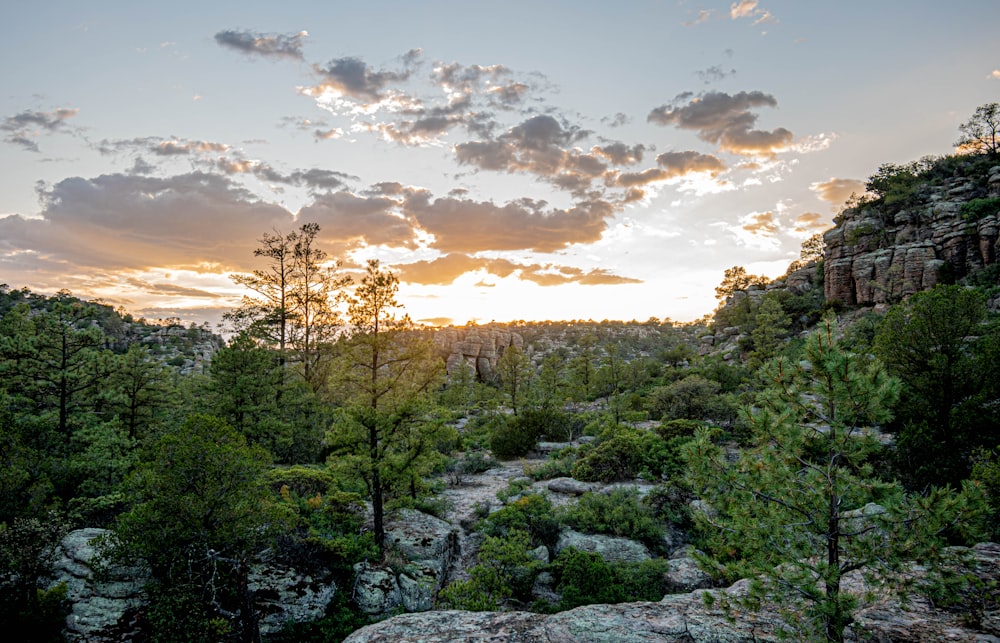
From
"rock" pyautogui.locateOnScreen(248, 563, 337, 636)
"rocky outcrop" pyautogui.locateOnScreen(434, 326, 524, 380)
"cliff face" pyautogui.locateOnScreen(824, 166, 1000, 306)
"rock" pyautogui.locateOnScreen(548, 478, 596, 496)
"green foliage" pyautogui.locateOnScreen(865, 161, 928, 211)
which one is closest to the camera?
"rock" pyautogui.locateOnScreen(248, 563, 337, 636)

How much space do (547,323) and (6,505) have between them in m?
143

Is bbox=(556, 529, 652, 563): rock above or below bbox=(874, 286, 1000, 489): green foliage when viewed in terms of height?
below

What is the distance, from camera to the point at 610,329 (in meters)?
127

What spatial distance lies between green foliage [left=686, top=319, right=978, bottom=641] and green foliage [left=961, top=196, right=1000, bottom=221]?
162ft

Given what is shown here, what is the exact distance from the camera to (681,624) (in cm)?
668

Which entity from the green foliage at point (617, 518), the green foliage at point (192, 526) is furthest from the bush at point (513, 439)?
the green foliage at point (192, 526)

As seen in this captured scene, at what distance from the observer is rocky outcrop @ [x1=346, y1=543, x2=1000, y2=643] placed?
19.4 ft

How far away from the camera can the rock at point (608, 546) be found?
46.9 feet

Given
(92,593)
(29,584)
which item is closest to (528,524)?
(92,593)

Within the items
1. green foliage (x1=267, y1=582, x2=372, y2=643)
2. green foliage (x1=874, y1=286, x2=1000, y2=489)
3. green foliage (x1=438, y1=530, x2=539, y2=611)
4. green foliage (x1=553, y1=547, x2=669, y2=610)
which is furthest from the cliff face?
green foliage (x1=267, y1=582, x2=372, y2=643)

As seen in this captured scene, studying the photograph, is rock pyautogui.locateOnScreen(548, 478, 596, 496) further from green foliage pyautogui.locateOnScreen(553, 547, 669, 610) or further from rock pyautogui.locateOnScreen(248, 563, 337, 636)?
rock pyautogui.locateOnScreen(248, 563, 337, 636)

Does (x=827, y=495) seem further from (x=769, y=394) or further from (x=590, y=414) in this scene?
(x=590, y=414)

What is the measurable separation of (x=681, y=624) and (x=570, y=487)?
555 inches

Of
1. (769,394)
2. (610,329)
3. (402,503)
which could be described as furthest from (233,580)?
(610,329)
